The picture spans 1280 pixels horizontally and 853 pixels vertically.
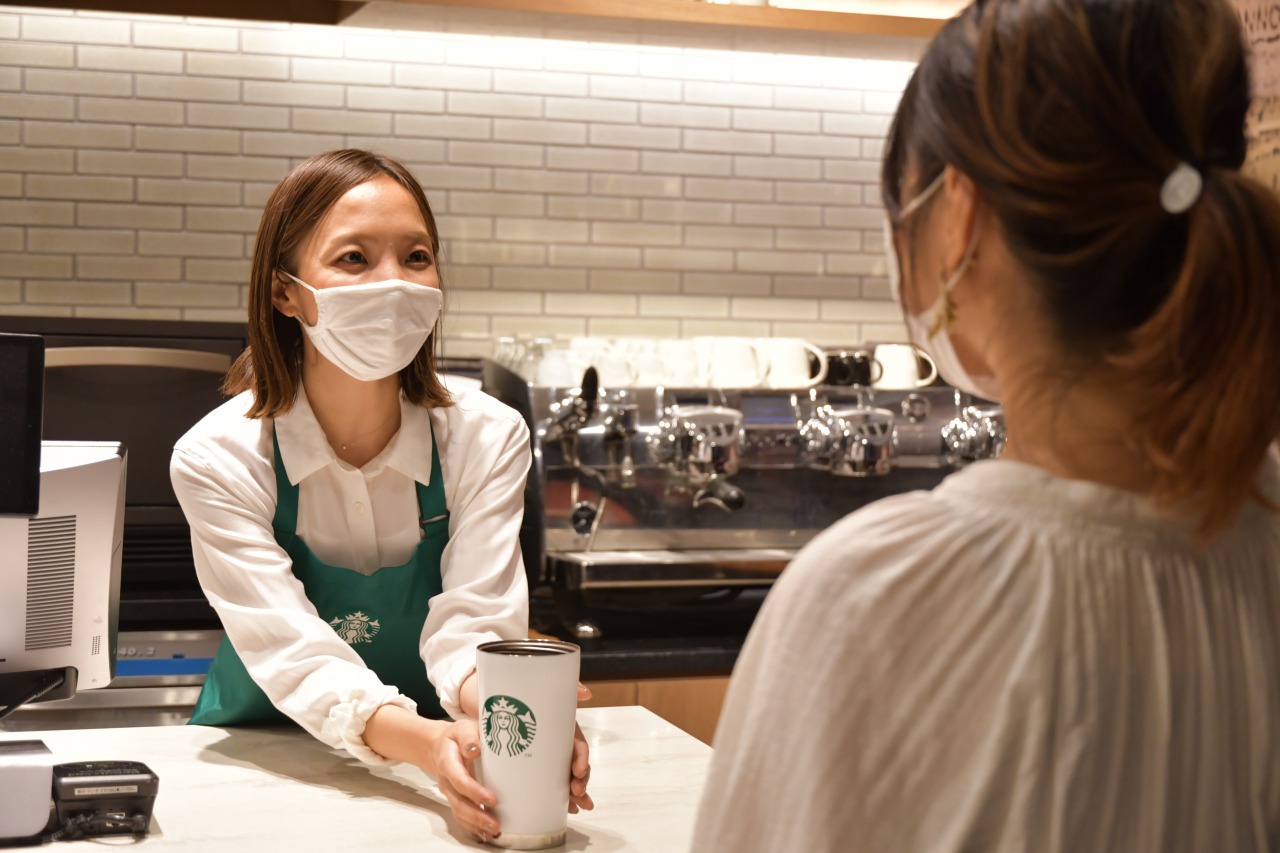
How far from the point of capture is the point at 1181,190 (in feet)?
2.08

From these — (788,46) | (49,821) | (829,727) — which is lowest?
(49,821)

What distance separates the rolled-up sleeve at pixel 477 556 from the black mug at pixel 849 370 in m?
1.74

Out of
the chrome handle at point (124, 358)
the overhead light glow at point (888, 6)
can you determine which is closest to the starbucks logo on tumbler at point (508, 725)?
the chrome handle at point (124, 358)

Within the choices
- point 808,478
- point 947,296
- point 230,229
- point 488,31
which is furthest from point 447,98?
point 947,296

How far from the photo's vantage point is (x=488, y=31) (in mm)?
3633

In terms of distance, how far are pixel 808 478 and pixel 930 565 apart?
→ 8.72 feet

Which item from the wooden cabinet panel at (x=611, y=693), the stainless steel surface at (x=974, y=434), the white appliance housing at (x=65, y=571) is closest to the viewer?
the white appliance housing at (x=65, y=571)

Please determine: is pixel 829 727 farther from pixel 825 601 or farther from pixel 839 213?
pixel 839 213

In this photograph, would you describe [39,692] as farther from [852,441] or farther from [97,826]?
[852,441]

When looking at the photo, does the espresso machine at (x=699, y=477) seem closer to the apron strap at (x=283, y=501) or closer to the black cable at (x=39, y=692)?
the apron strap at (x=283, y=501)

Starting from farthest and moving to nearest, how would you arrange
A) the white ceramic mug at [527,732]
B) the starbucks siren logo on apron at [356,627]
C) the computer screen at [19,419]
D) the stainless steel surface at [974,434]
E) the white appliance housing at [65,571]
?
1. the stainless steel surface at [974,434]
2. the starbucks siren logo on apron at [356,627]
3. the white appliance housing at [65,571]
4. the computer screen at [19,419]
5. the white ceramic mug at [527,732]

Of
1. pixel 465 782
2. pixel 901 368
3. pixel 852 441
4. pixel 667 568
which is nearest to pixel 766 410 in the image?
pixel 852 441

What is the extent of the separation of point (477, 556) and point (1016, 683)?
1206 mm

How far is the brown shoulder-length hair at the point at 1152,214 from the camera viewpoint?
0.63 meters
